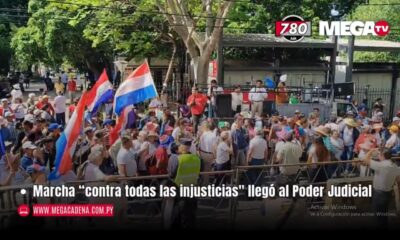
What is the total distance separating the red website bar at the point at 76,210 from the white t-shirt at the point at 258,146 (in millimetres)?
3477

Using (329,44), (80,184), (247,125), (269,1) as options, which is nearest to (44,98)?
(247,125)

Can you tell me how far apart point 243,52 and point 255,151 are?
57.3 feet

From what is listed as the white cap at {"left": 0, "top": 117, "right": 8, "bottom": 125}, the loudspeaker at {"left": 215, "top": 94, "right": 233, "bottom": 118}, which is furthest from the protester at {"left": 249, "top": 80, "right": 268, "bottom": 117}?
the white cap at {"left": 0, "top": 117, "right": 8, "bottom": 125}

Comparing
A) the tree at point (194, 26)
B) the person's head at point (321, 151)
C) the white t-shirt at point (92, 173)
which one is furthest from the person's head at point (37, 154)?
the tree at point (194, 26)

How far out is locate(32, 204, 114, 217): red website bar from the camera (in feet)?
24.0

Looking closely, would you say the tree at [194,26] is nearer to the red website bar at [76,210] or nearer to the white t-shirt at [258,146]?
the white t-shirt at [258,146]

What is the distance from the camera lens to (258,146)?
33.0ft

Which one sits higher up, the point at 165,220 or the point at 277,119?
the point at 277,119

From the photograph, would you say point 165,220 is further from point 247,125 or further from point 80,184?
point 247,125

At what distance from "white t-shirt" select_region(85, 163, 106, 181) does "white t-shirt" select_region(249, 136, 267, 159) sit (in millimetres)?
3477

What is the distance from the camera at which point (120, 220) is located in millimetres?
7754

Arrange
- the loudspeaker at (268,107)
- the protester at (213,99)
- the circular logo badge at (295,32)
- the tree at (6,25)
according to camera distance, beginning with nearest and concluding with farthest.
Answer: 1. the protester at (213,99)
2. the loudspeaker at (268,107)
3. the circular logo badge at (295,32)
4. the tree at (6,25)

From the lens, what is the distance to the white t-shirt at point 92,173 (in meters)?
7.51

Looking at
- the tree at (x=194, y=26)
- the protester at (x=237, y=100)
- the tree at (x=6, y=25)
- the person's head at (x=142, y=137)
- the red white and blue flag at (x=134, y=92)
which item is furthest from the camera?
the tree at (x=6, y=25)
